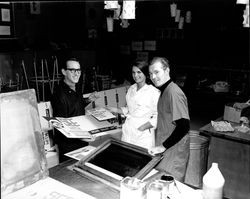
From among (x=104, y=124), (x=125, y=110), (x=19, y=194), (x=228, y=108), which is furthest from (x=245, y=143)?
(x=19, y=194)

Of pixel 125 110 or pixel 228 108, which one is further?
pixel 228 108

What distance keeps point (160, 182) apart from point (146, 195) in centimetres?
12

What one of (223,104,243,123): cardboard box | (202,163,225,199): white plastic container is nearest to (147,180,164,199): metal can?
(202,163,225,199): white plastic container

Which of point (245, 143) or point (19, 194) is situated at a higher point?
point (19, 194)

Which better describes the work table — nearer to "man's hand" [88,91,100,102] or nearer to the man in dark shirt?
the man in dark shirt

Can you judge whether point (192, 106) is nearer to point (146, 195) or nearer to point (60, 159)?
point (60, 159)

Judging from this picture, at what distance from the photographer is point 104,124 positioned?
302 cm

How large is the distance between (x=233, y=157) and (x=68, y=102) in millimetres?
2080

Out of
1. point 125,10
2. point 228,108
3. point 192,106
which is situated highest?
point 125,10

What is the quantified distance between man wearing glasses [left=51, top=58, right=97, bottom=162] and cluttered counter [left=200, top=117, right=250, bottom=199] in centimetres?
165

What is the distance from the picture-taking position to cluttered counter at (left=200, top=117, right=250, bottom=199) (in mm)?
3617

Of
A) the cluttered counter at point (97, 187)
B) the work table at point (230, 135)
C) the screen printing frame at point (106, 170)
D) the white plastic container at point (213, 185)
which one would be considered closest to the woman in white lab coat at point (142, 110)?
the work table at point (230, 135)

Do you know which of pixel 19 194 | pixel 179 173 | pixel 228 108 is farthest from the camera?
pixel 228 108

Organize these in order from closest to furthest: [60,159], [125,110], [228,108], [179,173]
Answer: [179,173], [60,159], [125,110], [228,108]
